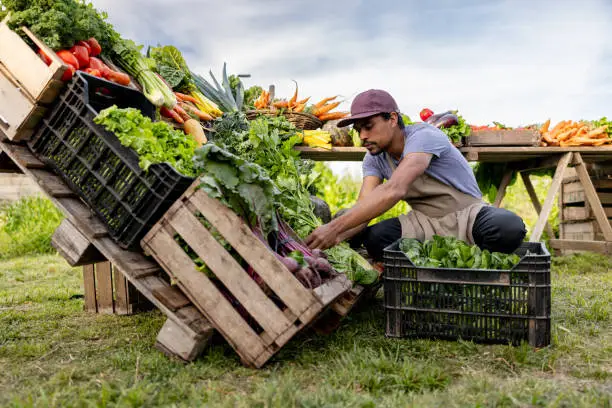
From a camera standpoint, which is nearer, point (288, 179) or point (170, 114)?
point (288, 179)

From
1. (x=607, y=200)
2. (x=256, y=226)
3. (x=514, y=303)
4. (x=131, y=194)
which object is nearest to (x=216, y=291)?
(x=256, y=226)

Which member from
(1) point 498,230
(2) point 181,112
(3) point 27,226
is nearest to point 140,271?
(2) point 181,112

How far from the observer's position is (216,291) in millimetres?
2727

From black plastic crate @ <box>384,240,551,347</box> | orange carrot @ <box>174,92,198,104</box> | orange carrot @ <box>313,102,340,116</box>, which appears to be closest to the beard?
black plastic crate @ <box>384,240,551,347</box>

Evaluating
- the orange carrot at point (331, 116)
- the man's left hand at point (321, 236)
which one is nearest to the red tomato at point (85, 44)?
the man's left hand at point (321, 236)

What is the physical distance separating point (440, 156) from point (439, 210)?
429 millimetres

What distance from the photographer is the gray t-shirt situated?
147 inches

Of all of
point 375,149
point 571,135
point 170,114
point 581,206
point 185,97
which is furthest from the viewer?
point 581,206

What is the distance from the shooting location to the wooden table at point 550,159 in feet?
22.9

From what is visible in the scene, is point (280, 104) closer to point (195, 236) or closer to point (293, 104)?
point (293, 104)

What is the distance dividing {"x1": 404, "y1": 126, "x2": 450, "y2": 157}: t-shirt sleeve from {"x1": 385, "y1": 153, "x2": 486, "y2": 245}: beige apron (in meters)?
0.30

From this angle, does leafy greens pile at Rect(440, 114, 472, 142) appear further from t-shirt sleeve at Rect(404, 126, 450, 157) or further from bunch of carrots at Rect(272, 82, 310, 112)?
t-shirt sleeve at Rect(404, 126, 450, 157)

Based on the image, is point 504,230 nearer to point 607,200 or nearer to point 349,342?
point 349,342

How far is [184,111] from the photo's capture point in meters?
4.87
